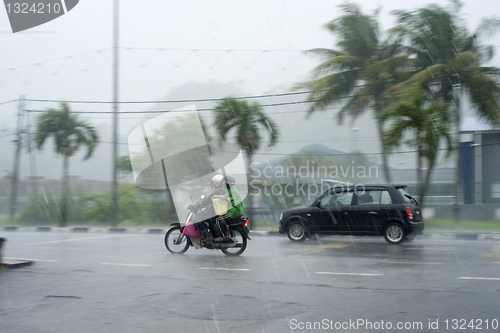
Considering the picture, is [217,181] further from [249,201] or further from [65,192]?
[65,192]

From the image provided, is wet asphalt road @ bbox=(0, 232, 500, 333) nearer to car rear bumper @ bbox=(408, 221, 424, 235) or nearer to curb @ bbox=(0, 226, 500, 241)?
car rear bumper @ bbox=(408, 221, 424, 235)

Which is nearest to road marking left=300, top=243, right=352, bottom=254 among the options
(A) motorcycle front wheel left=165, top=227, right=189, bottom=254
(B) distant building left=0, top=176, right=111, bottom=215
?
(A) motorcycle front wheel left=165, top=227, right=189, bottom=254

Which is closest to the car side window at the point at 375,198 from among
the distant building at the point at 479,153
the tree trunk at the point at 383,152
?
the tree trunk at the point at 383,152

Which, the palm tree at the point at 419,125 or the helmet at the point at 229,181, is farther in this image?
the palm tree at the point at 419,125

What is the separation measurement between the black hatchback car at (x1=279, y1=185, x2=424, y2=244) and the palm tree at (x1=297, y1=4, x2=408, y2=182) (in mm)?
8208

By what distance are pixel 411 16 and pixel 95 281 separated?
17.3 m

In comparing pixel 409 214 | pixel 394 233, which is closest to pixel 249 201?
pixel 394 233

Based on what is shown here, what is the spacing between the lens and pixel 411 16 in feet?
66.5

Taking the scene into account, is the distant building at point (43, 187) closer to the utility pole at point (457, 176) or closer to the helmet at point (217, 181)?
the helmet at point (217, 181)

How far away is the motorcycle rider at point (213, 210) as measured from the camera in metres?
10.5

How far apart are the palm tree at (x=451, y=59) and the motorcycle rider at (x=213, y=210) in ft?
39.0

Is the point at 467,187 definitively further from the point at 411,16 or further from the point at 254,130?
the point at 254,130

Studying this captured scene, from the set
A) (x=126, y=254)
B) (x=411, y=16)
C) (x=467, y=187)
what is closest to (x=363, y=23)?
(x=411, y=16)

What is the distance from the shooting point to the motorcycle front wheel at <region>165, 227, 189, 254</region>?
11188 mm
